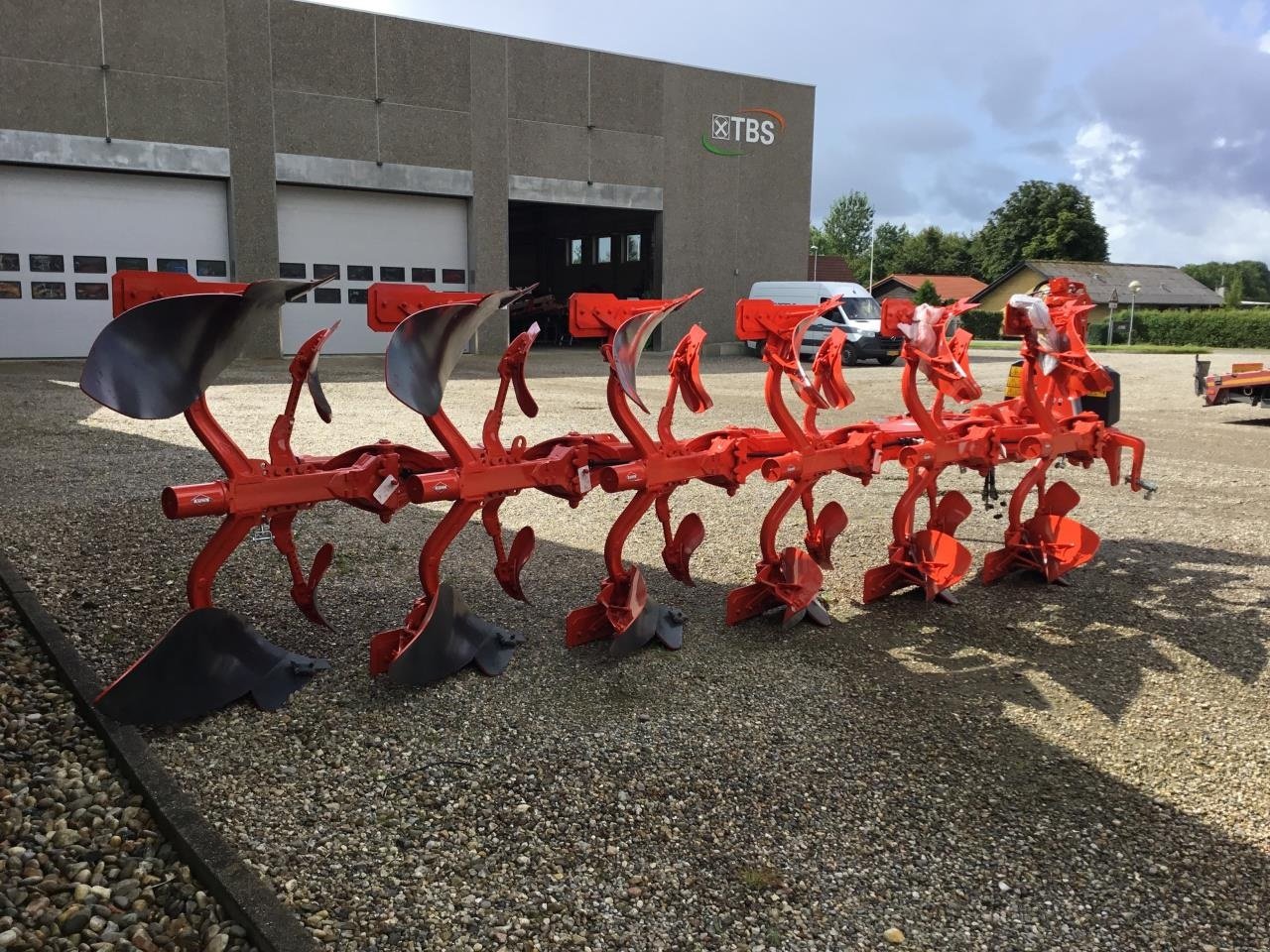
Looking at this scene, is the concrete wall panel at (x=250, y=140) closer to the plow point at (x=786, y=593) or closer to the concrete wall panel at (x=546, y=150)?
the concrete wall panel at (x=546, y=150)

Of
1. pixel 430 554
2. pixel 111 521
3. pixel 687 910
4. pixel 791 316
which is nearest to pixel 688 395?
pixel 791 316

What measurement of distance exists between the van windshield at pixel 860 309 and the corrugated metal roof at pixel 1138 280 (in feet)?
110

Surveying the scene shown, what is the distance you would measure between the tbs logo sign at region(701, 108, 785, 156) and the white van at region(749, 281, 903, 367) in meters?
4.21

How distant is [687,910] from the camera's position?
106 inches

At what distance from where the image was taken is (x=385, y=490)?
3771 millimetres

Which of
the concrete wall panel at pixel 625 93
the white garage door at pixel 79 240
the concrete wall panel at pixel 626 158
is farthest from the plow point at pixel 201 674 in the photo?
the concrete wall panel at pixel 625 93

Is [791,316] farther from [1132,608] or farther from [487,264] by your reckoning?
[487,264]

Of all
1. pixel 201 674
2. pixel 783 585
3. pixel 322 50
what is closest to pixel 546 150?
pixel 322 50

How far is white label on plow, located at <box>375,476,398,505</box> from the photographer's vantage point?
12.3ft

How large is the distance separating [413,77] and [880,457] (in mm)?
19754

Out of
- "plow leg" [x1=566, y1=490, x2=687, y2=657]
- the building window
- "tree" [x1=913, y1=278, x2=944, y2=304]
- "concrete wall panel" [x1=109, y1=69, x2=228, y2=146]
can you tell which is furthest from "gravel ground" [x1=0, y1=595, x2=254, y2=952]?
"tree" [x1=913, y1=278, x2=944, y2=304]

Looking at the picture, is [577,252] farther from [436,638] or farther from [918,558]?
[436,638]

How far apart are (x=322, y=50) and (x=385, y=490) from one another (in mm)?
19834

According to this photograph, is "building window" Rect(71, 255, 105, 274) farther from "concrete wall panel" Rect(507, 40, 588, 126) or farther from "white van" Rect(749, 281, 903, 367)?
"white van" Rect(749, 281, 903, 367)
